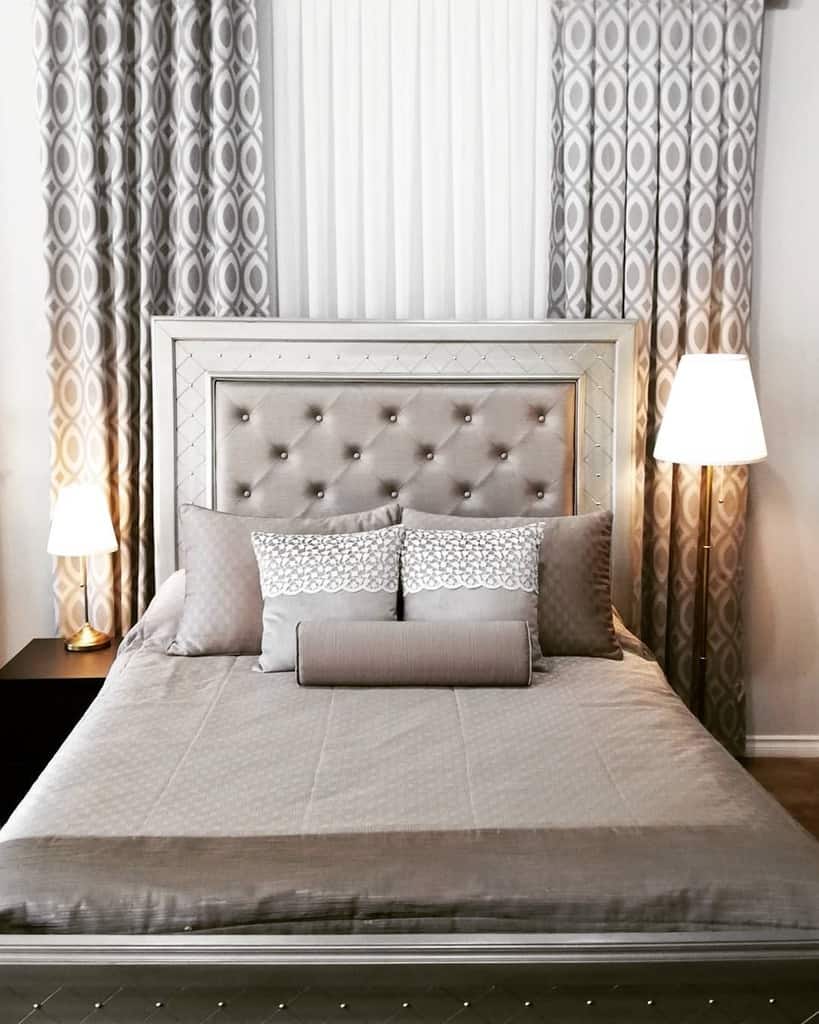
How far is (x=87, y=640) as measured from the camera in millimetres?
3205

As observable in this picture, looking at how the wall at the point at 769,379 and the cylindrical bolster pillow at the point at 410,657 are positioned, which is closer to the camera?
the cylindrical bolster pillow at the point at 410,657

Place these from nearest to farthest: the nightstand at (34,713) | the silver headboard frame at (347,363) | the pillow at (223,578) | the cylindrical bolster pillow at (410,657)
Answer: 1. the cylindrical bolster pillow at (410,657)
2. the pillow at (223,578)
3. the nightstand at (34,713)
4. the silver headboard frame at (347,363)

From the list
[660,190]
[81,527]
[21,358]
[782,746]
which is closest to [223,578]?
[81,527]

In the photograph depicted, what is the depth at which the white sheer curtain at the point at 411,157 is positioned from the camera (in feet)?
10.8

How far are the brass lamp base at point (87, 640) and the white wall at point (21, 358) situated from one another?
1.15 ft

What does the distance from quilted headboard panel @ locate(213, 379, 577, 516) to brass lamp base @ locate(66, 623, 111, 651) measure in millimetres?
533

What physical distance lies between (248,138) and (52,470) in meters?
1.19

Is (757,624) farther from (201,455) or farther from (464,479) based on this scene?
(201,455)

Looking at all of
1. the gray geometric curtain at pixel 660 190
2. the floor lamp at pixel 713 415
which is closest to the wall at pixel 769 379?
the gray geometric curtain at pixel 660 190

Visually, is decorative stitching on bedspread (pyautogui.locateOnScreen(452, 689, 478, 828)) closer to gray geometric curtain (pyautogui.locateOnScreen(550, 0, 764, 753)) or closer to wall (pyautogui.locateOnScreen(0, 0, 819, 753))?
gray geometric curtain (pyautogui.locateOnScreen(550, 0, 764, 753))

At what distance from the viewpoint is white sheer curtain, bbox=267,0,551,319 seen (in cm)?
328

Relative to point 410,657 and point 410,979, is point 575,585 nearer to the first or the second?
point 410,657

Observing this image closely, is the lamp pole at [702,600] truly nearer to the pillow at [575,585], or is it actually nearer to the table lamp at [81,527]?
the pillow at [575,585]

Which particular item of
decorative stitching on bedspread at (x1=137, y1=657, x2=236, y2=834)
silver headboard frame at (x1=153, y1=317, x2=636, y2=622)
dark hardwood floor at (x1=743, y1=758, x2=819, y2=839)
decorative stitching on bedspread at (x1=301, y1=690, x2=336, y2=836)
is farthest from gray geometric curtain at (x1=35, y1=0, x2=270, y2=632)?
dark hardwood floor at (x1=743, y1=758, x2=819, y2=839)
